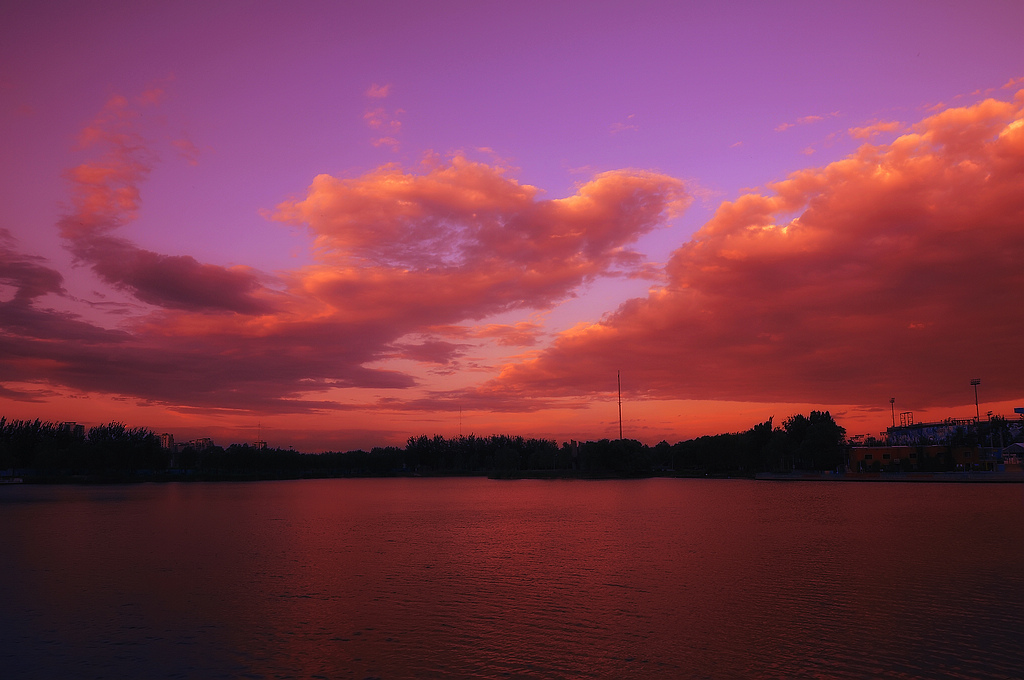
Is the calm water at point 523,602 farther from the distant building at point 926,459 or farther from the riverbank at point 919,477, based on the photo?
the distant building at point 926,459

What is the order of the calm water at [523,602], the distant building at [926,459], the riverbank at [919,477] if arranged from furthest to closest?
the distant building at [926,459]
the riverbank at [919,477]
the calm water at [523,602]

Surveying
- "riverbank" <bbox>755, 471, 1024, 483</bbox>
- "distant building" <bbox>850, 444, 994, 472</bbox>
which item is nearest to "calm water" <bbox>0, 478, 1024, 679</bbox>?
"riverbank" <bbox>755, 471, 1024, 483</bbox>

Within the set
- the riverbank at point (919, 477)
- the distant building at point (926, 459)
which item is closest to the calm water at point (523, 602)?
the riverbank at point (919, 477)

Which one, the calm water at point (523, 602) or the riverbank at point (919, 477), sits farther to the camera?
the riverbank at point (919, 477)

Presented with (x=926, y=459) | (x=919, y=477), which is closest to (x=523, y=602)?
(x=919, y=477)

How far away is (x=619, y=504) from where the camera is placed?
102 meters

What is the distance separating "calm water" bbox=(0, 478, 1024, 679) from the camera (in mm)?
22562

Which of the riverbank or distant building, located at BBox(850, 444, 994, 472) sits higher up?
distant building, located at BBox(850, 444, 994, 472)

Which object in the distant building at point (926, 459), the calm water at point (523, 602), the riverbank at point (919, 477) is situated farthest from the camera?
the distant building at point (926, 459)

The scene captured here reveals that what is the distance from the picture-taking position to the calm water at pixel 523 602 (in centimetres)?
2256

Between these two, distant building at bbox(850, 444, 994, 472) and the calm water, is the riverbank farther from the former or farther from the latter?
the calm water

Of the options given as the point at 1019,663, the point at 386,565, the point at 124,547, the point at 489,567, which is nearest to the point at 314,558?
the point at 386,565

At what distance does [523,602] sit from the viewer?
3162 centimetres

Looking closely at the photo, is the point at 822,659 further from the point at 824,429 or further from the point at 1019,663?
the point at 824,429
